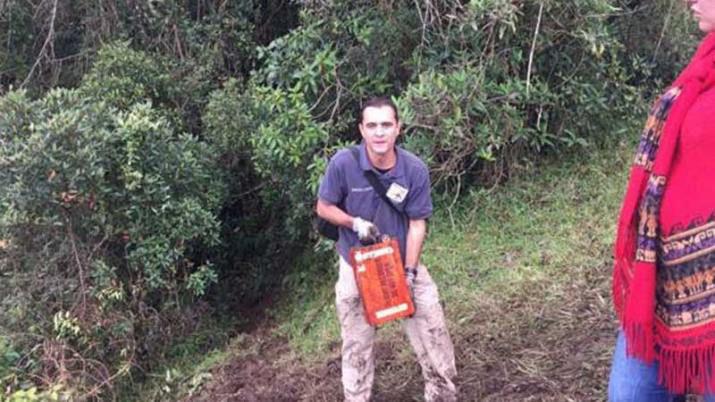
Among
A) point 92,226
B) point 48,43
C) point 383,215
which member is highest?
point 48,43

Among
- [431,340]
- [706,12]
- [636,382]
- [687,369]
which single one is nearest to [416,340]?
[431,340]

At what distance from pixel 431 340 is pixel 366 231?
0.63 metres

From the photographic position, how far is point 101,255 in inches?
216

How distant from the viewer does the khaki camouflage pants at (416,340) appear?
3467mm

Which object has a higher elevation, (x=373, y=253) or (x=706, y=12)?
(x=706, y=12)

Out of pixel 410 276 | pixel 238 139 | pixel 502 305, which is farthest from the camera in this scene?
pixel 238 139

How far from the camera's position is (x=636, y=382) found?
79.0 inches

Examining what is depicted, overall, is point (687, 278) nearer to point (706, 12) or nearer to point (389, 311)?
point (706, 12)

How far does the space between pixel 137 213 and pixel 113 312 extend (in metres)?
0.71

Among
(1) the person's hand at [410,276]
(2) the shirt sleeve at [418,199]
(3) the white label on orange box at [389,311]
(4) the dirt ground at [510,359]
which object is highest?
(2) the shirt sleeve at [418,199]

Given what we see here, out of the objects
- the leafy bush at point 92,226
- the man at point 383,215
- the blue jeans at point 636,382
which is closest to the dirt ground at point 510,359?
the man at point 383,215

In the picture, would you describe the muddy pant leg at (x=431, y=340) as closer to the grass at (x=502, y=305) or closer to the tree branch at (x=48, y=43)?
the grass at (x=502, y=305)

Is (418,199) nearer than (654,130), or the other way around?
(654,130)

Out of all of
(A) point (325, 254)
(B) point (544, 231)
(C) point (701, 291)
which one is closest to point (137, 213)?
(A) point (325, 254)
